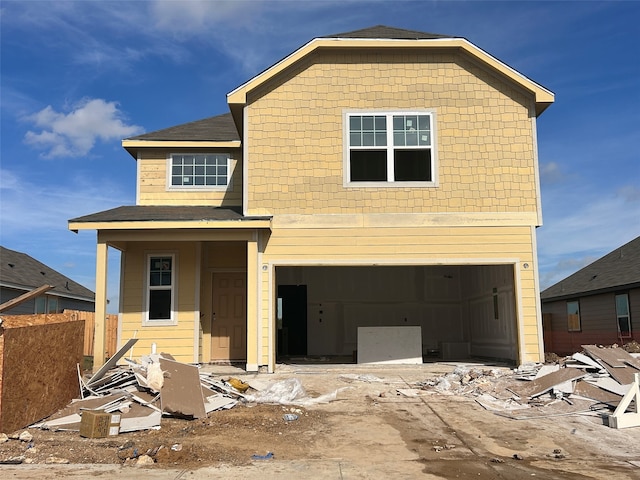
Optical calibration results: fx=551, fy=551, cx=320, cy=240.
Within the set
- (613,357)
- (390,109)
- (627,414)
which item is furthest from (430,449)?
(390,109)

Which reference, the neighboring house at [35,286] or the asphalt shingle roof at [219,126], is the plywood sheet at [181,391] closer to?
the asphalt shingle roof at [219,126]

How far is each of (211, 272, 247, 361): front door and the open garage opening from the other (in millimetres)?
3274

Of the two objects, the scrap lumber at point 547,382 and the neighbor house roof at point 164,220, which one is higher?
the neighbor house roof at point 164,220

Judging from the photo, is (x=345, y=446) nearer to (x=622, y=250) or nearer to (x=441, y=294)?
(x=441, y=294)

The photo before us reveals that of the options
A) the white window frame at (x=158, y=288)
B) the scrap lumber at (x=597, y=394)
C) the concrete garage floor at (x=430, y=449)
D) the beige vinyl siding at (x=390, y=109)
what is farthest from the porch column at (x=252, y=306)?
the scrap lumber at (x=597, y=394)

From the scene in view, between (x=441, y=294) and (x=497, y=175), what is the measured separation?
6.35 metres

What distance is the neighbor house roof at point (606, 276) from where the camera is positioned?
19766 mm

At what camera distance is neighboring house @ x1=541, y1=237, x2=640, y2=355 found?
19358mm

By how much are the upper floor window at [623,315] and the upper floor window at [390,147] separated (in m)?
11.1

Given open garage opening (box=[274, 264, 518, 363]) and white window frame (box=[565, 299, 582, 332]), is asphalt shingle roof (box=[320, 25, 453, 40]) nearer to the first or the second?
open garage opening (box=[274, 264, 518, 363])

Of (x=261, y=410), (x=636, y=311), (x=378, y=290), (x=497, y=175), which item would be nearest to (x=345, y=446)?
(x=261, y=410)

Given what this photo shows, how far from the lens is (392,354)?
14.4 meters

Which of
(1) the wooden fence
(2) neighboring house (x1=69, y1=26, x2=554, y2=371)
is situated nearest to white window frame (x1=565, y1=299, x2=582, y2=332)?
(2) neighboring house (x1=69, y1=26, x2=554, y2=371)

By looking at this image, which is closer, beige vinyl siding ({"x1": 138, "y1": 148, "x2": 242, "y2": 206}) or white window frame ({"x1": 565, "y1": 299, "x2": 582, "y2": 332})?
beige vinyl siding ({"x1": 138, "y1": 148, "x2": 242, "y2": 206})
